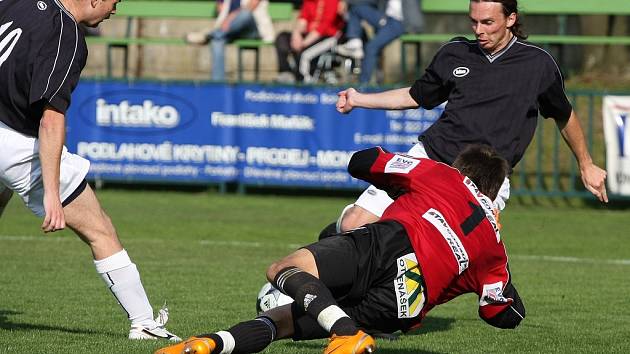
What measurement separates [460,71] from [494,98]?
267 mm

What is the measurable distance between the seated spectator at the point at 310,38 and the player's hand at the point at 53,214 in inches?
440

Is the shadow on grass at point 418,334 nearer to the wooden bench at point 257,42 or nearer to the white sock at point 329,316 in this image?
the white sock at point 329,316

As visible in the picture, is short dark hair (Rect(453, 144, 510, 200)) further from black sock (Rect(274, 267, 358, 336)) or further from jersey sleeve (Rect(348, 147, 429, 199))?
black sock (Rect(274, 267, 358, 336))

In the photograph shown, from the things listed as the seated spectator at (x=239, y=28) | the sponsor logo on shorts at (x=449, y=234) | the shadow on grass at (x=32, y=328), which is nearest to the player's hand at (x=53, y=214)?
the shadow on grass at (x=32, y=328)

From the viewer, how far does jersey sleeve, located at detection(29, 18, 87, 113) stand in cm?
643

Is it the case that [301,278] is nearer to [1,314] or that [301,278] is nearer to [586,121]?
[1,314]

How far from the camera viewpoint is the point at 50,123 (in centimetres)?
644

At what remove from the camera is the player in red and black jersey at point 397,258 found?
5504mm

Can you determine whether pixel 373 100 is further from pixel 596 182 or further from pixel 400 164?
pixel 400 164

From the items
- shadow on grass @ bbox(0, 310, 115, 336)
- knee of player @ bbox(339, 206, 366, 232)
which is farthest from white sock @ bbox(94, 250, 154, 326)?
knee of player @ bbox(339, 206, 366, 232)

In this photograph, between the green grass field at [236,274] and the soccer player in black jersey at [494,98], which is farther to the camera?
the green grass field at [236,274]

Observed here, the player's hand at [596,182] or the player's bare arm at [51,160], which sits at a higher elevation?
the player's bare arm at [51,160]

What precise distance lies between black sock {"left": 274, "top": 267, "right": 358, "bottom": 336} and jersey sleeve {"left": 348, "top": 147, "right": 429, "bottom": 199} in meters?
0.59

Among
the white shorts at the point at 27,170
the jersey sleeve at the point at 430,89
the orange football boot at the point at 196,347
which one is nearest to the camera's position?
the orange football boot at the point at 196,347
